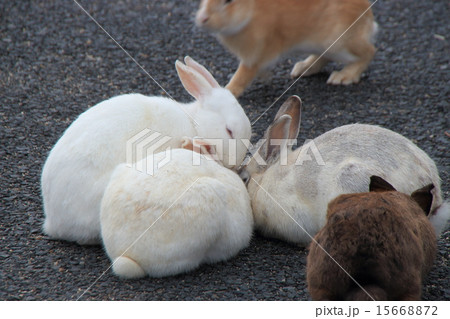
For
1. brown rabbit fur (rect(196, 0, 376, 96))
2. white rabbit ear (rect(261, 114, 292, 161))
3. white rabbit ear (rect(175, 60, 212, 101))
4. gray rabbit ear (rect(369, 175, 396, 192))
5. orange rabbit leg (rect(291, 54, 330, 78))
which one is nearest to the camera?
gray rabbit ear (rect(369, 175, 396, 192))

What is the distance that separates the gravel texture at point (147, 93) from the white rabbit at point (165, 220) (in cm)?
10

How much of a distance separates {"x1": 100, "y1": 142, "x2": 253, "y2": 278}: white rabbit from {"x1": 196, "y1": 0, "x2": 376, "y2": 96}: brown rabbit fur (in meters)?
2.29

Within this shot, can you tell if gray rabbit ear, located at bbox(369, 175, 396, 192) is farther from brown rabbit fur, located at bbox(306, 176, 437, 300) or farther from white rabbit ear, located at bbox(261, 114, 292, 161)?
white rabbit ear, located at bbox(261, 114, 292, 161)

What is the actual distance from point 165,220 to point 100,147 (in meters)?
0.62

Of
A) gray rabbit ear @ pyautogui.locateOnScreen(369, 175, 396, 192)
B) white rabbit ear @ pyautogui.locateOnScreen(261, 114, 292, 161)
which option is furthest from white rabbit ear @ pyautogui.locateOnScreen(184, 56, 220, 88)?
gray rabbit ear @ pyautogui.locateOnScreen(369, 175, 396, 192)

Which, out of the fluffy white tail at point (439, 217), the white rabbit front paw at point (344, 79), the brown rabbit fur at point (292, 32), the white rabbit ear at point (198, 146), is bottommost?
the fluffy white tail at point (439, 217)

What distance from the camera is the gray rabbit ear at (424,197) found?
335 cm

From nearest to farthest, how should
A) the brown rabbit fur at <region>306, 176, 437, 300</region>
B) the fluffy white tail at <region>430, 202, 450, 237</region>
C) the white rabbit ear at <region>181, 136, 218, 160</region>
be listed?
the brown rabbit fur at <region>306, 176, 437, 300</region> → the fluffy white tail at <region>430, 202, 450, 237</region> → the white rabbit ear at <region>181, 136, 218, 160</region>

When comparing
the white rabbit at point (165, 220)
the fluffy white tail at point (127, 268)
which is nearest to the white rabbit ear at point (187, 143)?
the white rabbit at point (165, 220)

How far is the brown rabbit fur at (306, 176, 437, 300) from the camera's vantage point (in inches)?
110

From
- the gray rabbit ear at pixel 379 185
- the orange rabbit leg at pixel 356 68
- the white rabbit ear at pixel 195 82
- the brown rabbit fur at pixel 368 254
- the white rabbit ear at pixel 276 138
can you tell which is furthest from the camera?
the orange rabbit leg at pixel 356 68

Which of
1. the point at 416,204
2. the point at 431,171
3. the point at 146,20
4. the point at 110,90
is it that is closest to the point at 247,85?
the point at 110,90

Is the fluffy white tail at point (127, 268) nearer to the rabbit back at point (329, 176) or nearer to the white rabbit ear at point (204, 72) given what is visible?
the rabbit back at point (329, 176)

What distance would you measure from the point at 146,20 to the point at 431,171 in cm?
402
